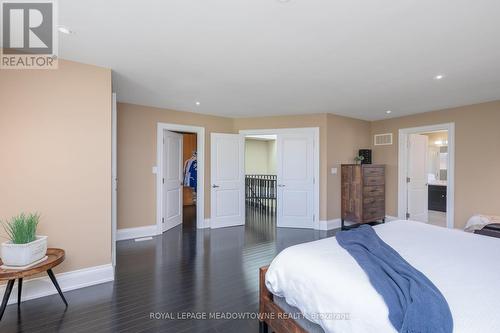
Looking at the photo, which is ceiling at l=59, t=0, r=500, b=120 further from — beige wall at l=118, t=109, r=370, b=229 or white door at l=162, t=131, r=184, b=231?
white door at l=162, t=131, r=184, b=231

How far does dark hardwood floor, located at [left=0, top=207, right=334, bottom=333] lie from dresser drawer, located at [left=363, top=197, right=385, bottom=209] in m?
1.88

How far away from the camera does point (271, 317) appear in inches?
70.7

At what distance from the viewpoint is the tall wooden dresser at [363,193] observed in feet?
16.1

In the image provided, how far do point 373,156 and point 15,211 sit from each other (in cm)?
639

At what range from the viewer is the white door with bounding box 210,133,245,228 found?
204 inches

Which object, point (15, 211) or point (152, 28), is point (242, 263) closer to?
point (15, 211)

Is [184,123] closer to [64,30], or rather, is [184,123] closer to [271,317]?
[64,30]

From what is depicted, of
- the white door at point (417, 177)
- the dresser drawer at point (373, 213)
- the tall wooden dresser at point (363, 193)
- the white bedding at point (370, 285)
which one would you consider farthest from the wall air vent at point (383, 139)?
the white bedding at point (370, 285)

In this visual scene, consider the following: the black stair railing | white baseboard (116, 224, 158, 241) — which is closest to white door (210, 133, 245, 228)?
white baseboard (116, 224, 158, 241)

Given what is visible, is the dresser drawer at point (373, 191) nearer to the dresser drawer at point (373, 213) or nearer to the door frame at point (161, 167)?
the dresser drawer at point (373, 213)

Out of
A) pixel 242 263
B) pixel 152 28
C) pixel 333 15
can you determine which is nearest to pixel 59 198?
pixel 152 28

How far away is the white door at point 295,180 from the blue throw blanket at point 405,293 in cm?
343

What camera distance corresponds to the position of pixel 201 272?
3.00 metres

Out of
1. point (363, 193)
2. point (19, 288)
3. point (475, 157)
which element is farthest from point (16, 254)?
point (475, 157)
